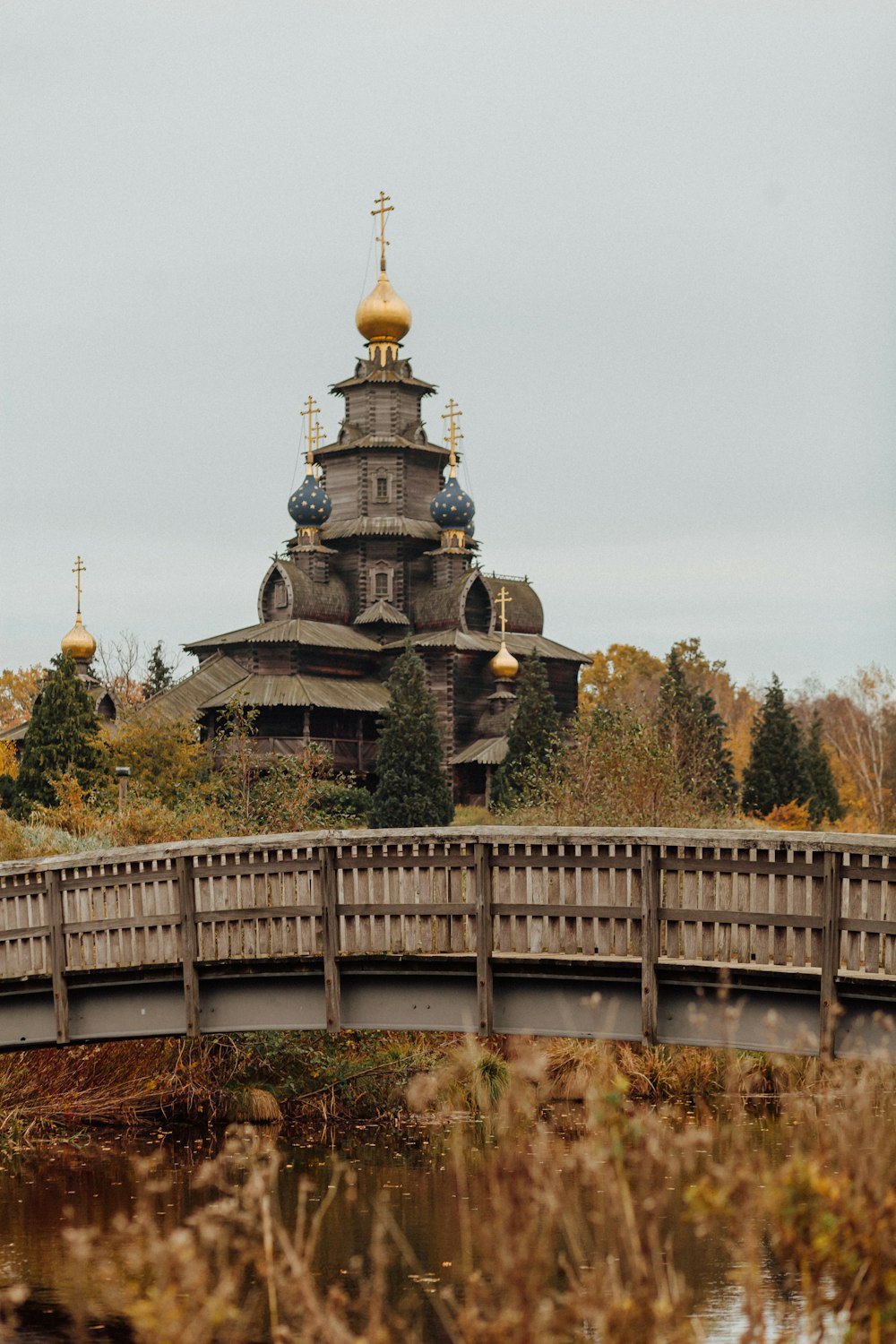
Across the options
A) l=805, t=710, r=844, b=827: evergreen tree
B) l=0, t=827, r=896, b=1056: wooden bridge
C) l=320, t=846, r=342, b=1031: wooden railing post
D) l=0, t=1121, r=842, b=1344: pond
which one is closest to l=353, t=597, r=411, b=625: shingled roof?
l=805, t=710, r=844, b=827: evergreen tree

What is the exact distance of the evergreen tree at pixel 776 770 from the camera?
58562mm

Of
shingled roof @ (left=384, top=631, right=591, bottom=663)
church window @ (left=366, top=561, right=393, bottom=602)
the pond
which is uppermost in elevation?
church window @ (left=366, top=561, right=393, bottom=602)

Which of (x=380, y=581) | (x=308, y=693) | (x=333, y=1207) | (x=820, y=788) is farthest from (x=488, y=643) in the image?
(x=333, y=1207)

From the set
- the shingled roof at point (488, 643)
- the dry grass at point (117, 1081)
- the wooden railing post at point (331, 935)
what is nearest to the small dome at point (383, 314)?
the shingled roof at point (488, 643)

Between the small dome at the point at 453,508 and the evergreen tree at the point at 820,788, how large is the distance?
567 inches

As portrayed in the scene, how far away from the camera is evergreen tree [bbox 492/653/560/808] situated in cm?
5254

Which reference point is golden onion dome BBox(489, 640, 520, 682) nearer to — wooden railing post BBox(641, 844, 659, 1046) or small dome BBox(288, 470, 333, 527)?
small dome BBox(288, 470, 333, 527)

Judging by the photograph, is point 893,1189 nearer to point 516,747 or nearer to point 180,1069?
point 180,1069

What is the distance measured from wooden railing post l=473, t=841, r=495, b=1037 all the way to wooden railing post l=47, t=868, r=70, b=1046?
4040 mm

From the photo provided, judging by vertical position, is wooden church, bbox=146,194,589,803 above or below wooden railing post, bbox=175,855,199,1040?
above

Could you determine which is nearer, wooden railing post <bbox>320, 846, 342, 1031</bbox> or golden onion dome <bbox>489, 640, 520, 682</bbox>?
wooden railing post <bbox>320, 846, 342, 1031</bbox>

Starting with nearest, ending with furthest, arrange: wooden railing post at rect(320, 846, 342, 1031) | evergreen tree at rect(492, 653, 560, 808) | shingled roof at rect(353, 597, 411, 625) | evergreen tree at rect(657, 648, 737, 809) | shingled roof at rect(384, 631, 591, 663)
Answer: wooden railing post at rect(320, 846, 342, 1031)
evergreen tree at rect(657, 648, 737, 809)
evergreen tree at rect(492, 653, 560, 808)
shingled roof at rect(384, 631, 591, 663)
shingled roof at rect(353, 597, 411, 625)

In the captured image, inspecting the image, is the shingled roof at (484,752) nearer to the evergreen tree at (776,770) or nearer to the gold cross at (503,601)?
the gold cross at (503,601)

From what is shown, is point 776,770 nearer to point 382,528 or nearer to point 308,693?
point 308,693
